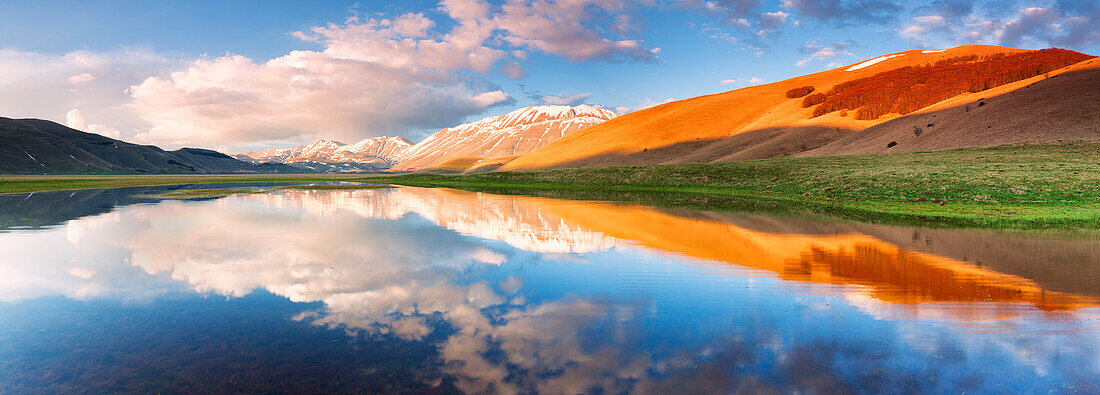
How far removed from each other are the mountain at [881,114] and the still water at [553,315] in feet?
213

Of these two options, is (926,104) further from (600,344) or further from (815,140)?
(600,344)

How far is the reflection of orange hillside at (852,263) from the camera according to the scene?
1311 centimetres

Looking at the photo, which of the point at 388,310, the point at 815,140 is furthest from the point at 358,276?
the point at 815,140

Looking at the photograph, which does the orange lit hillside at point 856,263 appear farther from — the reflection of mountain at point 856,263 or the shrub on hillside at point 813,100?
the shrub on hillside at point 813,100

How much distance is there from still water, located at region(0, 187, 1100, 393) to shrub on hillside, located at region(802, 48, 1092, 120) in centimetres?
10636

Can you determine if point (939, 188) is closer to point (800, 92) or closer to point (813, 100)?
point (813, 100)

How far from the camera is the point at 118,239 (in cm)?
2341

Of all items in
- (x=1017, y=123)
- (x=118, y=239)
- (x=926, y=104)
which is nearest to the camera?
(x=118, y=239)

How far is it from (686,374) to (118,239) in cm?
2794

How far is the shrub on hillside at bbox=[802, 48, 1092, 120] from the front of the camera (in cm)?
10306

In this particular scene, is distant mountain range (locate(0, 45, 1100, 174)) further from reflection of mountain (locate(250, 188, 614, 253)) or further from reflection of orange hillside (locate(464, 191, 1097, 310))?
reflection of mountain (locate(250, 188, 614, 253))

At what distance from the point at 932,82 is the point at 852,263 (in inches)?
5077

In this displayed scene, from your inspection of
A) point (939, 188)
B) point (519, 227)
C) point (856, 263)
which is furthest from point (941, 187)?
point (519, 227)

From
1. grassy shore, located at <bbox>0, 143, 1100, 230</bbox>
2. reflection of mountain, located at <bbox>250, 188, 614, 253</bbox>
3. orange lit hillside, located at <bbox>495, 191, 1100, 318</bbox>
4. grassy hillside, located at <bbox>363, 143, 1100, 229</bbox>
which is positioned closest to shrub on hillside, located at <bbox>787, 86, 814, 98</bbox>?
grassy shore, located at <bbox>0, 143, 1100, 230</bbox>
